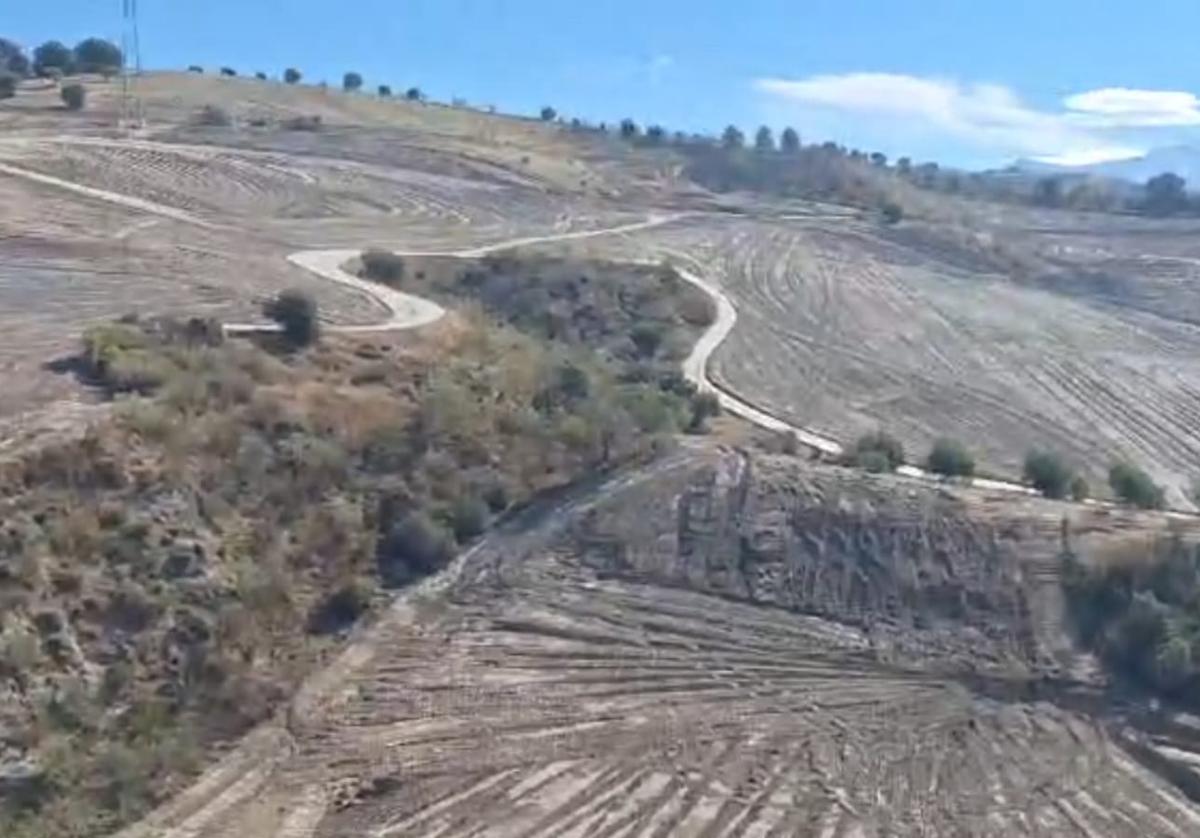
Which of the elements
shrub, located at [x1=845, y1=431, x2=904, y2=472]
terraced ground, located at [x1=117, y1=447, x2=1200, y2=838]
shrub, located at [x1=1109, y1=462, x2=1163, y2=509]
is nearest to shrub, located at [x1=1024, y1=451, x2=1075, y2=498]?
shrub, located at [x1=1109, y1=462, x2=1163, y2=509]

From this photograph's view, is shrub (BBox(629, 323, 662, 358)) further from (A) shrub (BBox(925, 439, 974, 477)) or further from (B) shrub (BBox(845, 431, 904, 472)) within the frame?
(A) shrub (BBox(925, 439, 974, 477))

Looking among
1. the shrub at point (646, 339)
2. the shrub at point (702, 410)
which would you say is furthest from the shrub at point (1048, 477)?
the shrub at point (646, 339)

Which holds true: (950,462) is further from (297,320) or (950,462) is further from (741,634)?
(297,320)

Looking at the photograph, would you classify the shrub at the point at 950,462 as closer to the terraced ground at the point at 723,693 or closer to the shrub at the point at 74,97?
the terraced ground at the point at 723,693

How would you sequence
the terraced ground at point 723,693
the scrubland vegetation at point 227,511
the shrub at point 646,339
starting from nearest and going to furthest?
the scrubland vegetation at point 227,511
the terraced ground at point 723,693
the shrub at point 646,339

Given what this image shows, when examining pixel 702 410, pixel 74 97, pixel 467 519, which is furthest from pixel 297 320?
pixel 74 97
